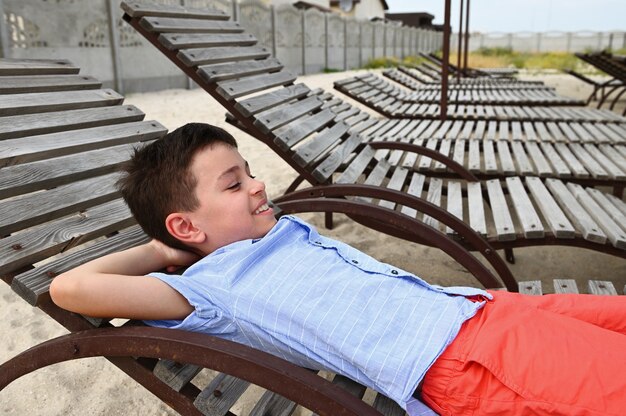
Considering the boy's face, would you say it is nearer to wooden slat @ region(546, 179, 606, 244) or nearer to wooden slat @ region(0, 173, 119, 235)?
wooden slat @ region(0, 173, 119, 235)

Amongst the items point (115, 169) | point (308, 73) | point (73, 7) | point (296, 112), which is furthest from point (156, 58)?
point (115, 169)

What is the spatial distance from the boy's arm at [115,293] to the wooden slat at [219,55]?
214 centimetres

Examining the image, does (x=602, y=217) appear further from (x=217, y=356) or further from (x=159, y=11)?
(x=159, y=11)

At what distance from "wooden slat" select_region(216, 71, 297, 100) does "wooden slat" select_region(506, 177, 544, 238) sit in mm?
1823

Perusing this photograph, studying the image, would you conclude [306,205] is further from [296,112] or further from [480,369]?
[296,112]

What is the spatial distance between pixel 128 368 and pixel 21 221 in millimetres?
753

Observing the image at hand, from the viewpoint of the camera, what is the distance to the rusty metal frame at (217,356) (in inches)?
43.9

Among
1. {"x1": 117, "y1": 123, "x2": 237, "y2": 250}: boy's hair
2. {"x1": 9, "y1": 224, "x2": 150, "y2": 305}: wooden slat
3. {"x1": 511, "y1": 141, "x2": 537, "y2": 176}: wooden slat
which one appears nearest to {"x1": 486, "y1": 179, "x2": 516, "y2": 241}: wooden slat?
{"x1": 511, "y1": 141, "x2": 537, "y2": 176}: wooden slat

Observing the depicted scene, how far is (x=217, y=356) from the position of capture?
1.17 metres

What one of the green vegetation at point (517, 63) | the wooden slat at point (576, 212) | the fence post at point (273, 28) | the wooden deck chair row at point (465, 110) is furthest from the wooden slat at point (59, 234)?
the green vegetation at point (517, 63)

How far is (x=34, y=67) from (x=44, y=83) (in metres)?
0.22

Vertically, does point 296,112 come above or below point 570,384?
above

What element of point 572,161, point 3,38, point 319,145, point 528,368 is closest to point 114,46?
point 3,38

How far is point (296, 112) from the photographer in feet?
12.1
